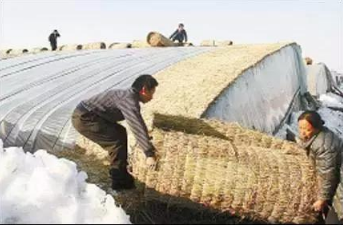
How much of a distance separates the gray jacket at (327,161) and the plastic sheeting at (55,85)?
3337mm

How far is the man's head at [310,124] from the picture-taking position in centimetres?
494

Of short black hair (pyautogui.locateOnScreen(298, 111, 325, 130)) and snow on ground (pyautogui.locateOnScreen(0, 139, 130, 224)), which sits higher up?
short black hair (pyautogui.locateOnScreen(298, 111, 325, 130))

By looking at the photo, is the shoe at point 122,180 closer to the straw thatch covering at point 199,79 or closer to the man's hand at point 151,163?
the man's hand at point 151,163

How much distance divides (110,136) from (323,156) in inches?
83.7

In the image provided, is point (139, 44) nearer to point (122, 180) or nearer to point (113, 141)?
point (113, 141)

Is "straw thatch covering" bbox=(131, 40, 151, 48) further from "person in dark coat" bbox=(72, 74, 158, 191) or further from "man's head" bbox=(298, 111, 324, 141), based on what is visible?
"man's head" bbox=(298, 111, 324, 141)

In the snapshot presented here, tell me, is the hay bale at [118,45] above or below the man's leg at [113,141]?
below

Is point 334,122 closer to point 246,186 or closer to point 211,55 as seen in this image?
point 211,55

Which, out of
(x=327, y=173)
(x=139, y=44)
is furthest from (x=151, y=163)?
(x=139, y=44)

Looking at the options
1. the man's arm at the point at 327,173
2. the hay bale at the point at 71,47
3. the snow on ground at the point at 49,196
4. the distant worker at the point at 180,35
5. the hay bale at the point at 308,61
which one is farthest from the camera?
the distant worker at the point at 180,35

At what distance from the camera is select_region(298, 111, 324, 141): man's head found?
4.94 meters

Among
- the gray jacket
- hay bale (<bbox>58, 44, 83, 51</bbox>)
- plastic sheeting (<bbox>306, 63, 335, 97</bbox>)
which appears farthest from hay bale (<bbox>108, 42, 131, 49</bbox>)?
the gray jacket

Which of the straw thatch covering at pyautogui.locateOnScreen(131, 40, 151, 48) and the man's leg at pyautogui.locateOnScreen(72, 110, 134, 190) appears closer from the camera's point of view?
the man's leg at pyautogui.locateOnScreen(72, 110, 134, 190)

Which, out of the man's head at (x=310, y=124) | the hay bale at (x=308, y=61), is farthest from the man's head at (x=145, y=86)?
the hay bale at (x=308, y=61)
